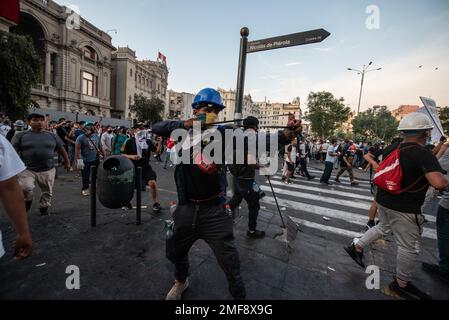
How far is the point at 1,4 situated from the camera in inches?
96.6

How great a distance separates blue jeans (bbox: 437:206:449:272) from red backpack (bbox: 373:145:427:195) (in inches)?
47.9

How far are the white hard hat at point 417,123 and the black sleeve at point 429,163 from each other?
0.31m

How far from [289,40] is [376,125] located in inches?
2699

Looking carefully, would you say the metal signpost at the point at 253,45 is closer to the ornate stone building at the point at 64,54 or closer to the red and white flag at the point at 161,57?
the ornate stone building at the point at 64,54

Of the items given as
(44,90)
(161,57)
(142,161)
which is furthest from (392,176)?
(161,57)

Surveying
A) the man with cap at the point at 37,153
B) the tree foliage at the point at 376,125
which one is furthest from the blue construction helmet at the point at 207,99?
the tree foliage at the point at 376,125

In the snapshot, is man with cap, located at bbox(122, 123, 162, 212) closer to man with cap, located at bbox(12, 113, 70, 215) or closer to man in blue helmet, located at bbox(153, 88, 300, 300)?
man with cap, located at bbox(12, 113, 70, 215)

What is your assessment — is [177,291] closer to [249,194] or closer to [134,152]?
[249,194]

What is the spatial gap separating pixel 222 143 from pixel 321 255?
265cm

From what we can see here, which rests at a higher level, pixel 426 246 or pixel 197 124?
pixel 197 124

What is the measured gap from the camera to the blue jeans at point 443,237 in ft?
10.5

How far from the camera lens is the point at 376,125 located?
60.9 meters
